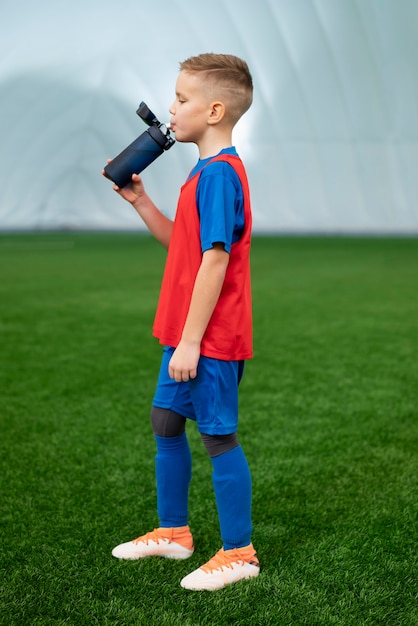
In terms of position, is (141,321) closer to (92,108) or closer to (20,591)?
(20,591)

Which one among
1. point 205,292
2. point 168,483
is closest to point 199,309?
point 205,292

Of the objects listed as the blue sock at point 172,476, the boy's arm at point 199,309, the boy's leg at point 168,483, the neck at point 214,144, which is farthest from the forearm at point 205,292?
the blue sock at point 172,476

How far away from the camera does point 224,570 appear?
2.39m

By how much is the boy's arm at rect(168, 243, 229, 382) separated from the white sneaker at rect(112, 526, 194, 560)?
24.6 inches

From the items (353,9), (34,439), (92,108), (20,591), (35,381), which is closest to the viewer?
(20,591)

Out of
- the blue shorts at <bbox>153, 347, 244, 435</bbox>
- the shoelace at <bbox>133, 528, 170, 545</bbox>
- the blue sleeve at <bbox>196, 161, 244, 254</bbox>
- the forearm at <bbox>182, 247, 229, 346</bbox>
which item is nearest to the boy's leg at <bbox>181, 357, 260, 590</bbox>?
the blue shorts at <bbox>153, 347, 244, 435</bbox>

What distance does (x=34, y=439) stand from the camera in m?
3.88

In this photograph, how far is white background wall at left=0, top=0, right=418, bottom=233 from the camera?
89.7 ft

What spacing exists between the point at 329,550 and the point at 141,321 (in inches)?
209

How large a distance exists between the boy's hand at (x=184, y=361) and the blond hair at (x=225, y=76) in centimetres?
69

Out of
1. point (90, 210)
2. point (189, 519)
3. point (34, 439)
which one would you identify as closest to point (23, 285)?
point (34, 439)

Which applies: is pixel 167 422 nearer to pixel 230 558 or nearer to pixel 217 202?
pixel 230 558

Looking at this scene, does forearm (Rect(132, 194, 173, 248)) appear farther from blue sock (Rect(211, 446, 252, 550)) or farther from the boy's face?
blue sock (Rect(211, 446, 252, 550))

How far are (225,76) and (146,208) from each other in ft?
1.72
